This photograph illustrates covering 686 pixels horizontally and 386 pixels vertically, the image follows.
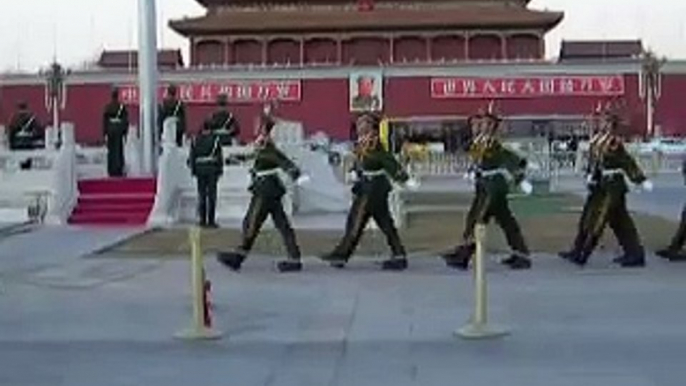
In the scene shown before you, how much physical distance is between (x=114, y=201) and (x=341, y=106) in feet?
112

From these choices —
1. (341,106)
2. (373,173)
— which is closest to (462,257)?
(373,173)

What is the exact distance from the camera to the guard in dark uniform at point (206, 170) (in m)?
22.6

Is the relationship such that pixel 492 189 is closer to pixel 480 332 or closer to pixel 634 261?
pixel 634 261

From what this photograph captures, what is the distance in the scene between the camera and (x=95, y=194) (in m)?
25.8

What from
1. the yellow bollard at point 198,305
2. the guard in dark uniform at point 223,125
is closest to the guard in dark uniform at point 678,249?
the yellow bollard at point 198,305

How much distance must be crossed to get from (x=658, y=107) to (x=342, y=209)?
33260mm

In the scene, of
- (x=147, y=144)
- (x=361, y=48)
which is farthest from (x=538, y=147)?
(x=147, y=144)

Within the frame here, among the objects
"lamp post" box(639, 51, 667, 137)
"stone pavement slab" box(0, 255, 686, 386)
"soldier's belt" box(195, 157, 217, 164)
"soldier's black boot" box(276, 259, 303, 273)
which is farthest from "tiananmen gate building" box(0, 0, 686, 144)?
"stone pavement slab" box(0, 255, 686, 386)

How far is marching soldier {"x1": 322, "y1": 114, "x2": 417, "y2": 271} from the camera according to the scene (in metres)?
15.6

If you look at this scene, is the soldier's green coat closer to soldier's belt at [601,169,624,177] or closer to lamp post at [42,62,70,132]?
soldier's belt at [601,169,624,177]

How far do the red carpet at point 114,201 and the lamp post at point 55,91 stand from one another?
110 feet

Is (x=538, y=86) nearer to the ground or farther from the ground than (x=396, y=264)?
farther from the ground

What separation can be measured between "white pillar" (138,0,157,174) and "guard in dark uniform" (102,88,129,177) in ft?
1.47

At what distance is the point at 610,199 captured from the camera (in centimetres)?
1591
